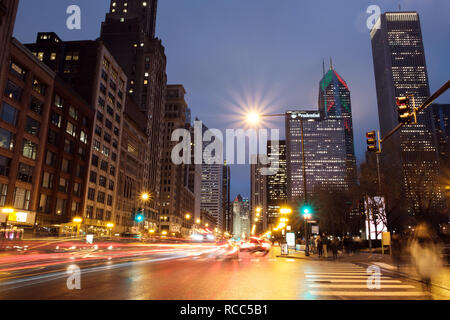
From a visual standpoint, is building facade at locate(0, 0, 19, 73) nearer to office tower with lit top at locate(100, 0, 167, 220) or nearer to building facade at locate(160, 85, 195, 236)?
office tower with lit top at locate(100, 0, 167, 220)

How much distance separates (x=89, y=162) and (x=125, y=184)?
886 inches

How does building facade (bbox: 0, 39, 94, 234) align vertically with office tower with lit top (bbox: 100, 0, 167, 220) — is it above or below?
below

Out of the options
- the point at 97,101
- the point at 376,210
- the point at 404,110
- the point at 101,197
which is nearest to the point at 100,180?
the point at 101,197

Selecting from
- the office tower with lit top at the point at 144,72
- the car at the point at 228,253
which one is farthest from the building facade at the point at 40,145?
the office tower with lit top at the point at 144,72

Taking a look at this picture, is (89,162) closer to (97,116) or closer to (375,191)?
(97,116)

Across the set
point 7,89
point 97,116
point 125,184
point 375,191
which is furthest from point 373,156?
point 125,184

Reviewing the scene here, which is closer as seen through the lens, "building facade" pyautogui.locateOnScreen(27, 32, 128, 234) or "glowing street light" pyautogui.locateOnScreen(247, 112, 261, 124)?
"glowing street light" pyautogui.locateOnScreen(247, 112, 261, 124)

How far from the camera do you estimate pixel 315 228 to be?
35781 millimetres

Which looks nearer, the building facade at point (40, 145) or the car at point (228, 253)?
the car at point (228, 253)

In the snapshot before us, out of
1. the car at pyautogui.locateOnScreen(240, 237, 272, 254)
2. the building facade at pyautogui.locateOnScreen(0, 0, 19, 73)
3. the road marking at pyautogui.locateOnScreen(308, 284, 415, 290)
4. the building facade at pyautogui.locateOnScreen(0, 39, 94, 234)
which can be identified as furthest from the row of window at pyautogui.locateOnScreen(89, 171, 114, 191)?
the road marking at pyautogui.locateOnScreen(308, 284, 415, 290)

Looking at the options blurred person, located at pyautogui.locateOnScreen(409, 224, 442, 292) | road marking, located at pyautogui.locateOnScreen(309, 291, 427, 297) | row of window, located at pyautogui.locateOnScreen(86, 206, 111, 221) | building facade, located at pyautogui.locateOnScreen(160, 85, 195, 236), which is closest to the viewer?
road marking, located at pyautogui.locateOnScreen(309, 291, 427, 297)

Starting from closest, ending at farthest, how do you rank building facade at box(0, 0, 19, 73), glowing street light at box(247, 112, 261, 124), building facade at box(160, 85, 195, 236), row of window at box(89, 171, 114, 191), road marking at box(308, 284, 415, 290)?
road marking at box(308, 284, 415, 290) → glowing street light at box(247, 112, 261, 124) → building facade at box(0, 0, 19, 73) → row of window at box(89, 171, 114, 191) → building facade at box(160, 85, 195, 236)

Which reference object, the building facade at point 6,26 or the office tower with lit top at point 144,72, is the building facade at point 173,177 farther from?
the building facade at point 6,26

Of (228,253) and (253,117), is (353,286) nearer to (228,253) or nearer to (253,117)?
(253,117)
